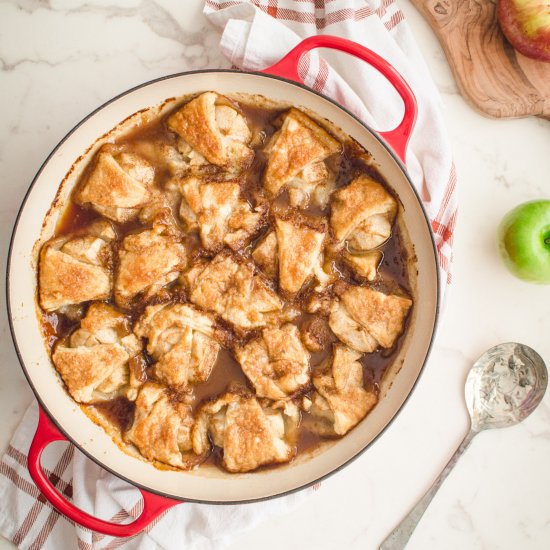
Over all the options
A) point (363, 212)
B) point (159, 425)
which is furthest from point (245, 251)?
point (159, 425)

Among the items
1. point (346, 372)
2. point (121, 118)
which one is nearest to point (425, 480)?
point (346, 372)

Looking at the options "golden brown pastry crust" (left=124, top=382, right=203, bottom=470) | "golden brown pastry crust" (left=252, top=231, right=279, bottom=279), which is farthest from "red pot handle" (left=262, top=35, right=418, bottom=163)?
"golden brown pastry crust" (left=124, top=382, right=203, bottom=470)

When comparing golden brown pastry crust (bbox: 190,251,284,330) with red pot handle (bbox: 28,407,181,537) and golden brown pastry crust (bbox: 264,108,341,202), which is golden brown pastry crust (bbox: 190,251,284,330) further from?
red pot handle (bbox: 28,407,181,537)

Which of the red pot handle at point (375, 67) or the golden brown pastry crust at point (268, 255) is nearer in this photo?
the red pot handle at point (375, 67)

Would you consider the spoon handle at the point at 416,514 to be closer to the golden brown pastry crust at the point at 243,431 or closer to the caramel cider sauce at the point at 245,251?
the caramel cider sauce at the point at 245,251

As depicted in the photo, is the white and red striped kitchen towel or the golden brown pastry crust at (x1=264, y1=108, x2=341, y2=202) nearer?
the golden brown pastry crust at (x1=264, y1=108, x2=341, y2=202)

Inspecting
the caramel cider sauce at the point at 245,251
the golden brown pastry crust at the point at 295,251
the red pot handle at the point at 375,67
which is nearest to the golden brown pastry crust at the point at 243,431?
the caramel cider sauce at the point at 245,251
